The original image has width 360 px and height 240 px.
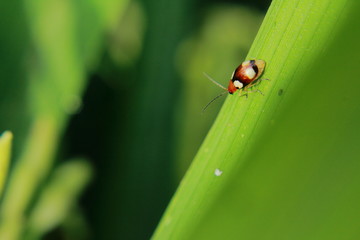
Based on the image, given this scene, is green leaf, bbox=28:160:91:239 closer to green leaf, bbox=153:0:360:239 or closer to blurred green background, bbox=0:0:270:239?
blurred green background, bbox=0:0:270:239

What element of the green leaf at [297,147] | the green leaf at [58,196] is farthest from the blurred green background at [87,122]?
the green leaf at [297,147]

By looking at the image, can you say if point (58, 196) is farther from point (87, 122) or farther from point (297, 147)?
point (297, 147)

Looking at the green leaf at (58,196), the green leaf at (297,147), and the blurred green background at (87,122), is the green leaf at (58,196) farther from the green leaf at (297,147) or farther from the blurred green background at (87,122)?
the green leaf at (297,147)

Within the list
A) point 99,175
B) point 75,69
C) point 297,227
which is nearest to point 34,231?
point 99,175

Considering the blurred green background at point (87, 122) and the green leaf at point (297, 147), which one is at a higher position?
the green leaf at point (297, 147)

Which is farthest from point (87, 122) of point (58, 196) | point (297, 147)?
point (297, 147)
